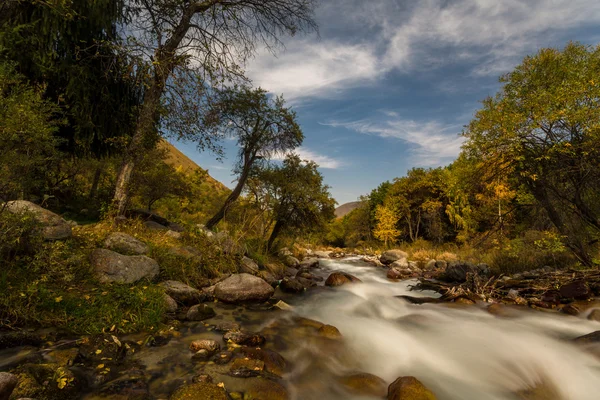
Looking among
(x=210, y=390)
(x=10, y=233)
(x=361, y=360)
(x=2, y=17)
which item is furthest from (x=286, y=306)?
(x=2, y=17)

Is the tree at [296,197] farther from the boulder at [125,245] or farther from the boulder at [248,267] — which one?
the boulder at [125,245]

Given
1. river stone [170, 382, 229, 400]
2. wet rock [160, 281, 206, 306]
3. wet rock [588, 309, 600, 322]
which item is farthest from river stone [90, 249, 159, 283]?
wet rock [588, 309, 600, 322]

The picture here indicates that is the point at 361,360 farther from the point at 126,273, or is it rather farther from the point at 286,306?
the point at 126,273

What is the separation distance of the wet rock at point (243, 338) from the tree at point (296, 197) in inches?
393

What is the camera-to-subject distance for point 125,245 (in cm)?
700

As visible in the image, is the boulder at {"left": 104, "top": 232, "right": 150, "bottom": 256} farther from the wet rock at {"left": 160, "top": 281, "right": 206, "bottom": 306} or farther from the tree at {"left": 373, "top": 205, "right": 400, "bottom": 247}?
the tree at {"left": 373, "top": 205, "right": 400, "bottom": 247}

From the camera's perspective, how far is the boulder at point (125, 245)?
22.5ft

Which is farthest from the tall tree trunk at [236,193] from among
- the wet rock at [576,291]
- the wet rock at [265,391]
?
the wet rock at [576,291]

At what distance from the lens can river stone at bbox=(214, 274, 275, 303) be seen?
24.9 ft

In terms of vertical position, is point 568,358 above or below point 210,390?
above

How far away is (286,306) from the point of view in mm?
7977

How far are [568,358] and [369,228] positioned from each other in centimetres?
4237

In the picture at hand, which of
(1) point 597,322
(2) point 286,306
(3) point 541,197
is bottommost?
(2) point 286,306

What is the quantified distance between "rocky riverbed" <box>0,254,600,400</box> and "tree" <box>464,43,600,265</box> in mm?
4210
